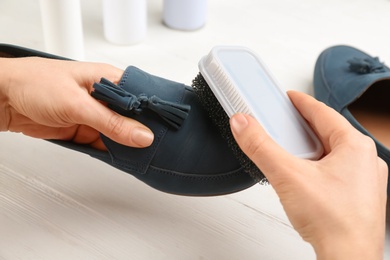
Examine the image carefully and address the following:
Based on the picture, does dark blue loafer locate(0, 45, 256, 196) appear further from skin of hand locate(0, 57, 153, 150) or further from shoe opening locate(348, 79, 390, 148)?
shoe opening locate(348, 79, 390, 148)

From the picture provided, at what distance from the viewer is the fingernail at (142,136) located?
0.49 m

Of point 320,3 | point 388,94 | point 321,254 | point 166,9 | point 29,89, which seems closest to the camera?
point 321,254

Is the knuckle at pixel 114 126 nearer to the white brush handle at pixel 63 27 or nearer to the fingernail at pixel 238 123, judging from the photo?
the fingernail at pixel 238 123

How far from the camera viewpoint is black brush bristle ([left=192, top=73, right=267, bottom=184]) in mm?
493

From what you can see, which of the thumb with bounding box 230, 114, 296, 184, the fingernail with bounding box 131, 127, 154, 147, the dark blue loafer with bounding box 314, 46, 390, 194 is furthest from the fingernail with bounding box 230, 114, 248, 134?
the dark blue loafer with bounding box 314, 46, 390, 194

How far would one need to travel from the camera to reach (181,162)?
1.74ft

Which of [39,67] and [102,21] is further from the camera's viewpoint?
[102,21]

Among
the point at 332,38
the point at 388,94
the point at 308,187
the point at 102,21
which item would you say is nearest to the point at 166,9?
the point at 102,21

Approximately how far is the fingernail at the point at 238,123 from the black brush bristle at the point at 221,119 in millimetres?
55

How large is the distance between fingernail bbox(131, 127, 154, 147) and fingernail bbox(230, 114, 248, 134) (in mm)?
101

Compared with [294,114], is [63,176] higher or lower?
lower

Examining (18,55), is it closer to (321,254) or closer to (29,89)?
(29,89)

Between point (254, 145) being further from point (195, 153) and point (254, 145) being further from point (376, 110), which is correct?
point (376, 110)

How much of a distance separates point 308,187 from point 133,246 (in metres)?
0.24
